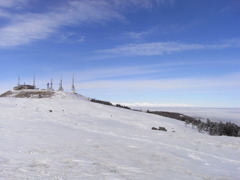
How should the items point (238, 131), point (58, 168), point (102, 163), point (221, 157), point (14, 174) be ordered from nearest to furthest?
point (14, 174), point (58, 168), point (102, 163), point (221, 157), point (238, 131)

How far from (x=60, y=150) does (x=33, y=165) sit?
2.74m

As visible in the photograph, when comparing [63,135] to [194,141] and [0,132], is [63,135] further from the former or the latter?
[194,141]

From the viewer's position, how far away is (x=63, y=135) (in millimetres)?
14852

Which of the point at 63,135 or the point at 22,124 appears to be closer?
the point at 63,135

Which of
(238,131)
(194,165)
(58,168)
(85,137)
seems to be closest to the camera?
(58,168)

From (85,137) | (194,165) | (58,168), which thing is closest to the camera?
(58,168)

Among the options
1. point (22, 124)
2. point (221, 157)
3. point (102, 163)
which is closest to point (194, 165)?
point (221, 157)

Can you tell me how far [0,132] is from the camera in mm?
13719

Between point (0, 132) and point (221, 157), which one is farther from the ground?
point (0, 132)

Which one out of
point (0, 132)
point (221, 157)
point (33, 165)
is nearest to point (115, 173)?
point (33, 165)

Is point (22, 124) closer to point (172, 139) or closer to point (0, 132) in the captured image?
point (0, 132)

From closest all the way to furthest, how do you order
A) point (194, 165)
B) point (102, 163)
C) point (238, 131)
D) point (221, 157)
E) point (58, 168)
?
1. point (58, 168)
2. point (102, 163)
3. point (194, 165)
4. point (221, 157)
5. point (238, 131)

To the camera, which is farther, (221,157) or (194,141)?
(194,141)

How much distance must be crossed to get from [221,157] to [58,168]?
804cm
